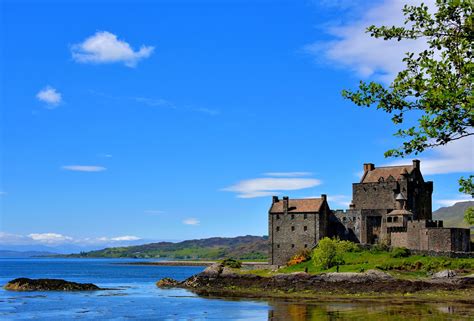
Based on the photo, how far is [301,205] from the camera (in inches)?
3669

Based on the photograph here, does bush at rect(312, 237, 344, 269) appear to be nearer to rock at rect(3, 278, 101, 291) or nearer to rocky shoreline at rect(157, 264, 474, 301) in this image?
rocky shoreline at rect(157, 264, 474, 301)

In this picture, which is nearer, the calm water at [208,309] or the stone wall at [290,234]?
the calm water at [208,309]

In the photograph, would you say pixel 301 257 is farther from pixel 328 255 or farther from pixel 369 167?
pixel 369 167

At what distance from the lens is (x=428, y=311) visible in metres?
52.5

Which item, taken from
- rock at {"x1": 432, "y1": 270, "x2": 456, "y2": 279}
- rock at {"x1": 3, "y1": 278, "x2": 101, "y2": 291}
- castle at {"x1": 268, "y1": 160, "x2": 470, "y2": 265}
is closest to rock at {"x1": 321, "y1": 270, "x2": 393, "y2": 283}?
rock at {"x1": 432, "y1": 270, "x2": 456, "y2": 279}

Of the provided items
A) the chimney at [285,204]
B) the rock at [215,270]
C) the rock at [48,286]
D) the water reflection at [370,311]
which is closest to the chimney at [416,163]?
the chimney at [285,204]

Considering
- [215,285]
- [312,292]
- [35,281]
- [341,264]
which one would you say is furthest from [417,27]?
[35,281]

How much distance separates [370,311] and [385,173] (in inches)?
1695

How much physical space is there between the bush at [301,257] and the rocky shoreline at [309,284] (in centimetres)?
602

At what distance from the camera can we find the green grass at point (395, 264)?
238 ft

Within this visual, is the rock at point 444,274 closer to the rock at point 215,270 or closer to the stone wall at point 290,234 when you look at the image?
the stone wall at point 290,234

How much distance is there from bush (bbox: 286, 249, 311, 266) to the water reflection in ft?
77.3

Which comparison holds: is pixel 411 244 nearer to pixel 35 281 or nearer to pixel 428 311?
pixel 428 311

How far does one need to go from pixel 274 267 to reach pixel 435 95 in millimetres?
73143
